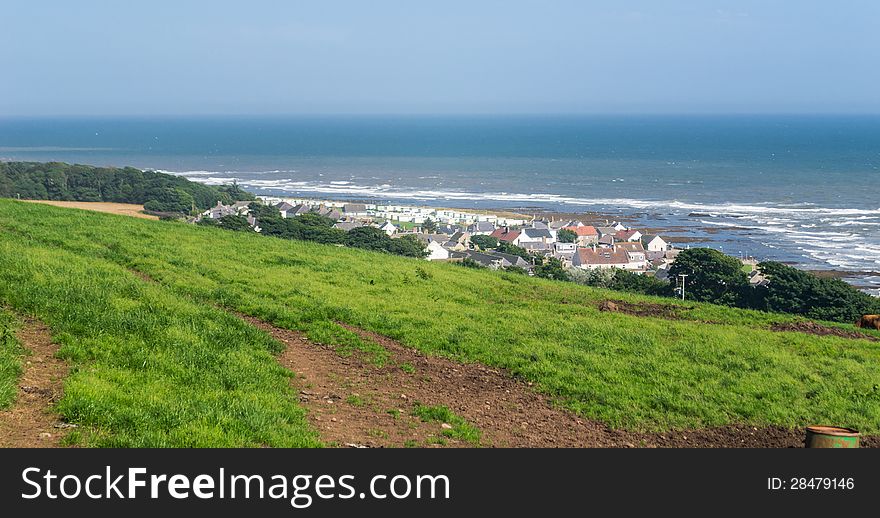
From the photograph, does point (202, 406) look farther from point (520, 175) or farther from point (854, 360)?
point (520, 175)

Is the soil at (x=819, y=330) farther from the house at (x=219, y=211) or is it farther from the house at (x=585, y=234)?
the house at (x=219, y=211)

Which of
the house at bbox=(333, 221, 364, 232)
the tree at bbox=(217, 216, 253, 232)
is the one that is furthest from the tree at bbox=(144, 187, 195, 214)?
the tree at bbox=(217, 216, 253, 232)

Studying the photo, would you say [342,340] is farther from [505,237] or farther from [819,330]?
[505,237]

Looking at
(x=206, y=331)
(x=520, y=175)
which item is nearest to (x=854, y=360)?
(x=206, y=331)

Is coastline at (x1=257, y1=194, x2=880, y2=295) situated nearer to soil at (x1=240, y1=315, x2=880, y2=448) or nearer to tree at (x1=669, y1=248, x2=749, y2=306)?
tree at (x1=669, y1=248, x2=749, y2=306)

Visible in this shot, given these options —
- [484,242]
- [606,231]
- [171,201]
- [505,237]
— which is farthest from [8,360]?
[171,201]

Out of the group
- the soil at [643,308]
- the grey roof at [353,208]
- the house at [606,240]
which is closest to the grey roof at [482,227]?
the house at [606,240]

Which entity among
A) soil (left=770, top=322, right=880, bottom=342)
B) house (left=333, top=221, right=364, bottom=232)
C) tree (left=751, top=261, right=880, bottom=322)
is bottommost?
house (left=333, top=221, right=364, bottom=232)
